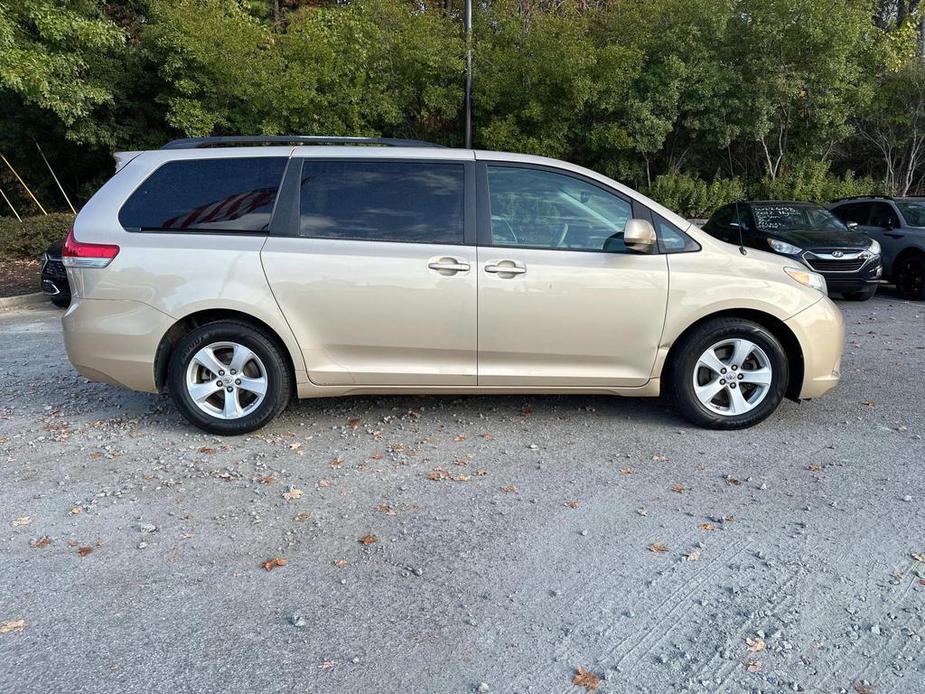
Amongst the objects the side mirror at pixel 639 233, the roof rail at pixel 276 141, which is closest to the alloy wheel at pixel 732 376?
the side mirror at pixel 639 233

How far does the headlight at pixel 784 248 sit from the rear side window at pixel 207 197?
775cm

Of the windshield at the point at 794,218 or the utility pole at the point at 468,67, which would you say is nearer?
the windshield at the point at 794,218

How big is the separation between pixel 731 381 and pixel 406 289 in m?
2.25

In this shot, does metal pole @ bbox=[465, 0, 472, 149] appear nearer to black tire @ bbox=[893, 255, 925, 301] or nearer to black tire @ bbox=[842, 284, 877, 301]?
black tire @ bbox=[842, 284, 877, 301]

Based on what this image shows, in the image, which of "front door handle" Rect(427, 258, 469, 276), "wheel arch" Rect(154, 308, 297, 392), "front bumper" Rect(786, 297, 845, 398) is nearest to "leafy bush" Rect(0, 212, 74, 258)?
"wheel arch" Rect(154, 308, 297, 392)

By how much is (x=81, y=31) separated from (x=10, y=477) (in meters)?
11.0

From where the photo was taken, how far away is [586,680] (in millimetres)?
2520

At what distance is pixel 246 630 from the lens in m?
2.80

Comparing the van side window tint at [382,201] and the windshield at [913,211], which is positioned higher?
the van side window tint at [382,201]

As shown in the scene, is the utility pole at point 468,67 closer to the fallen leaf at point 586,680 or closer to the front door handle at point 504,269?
the front door handle at point 504,269

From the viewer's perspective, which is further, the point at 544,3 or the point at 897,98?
the point at 897,98

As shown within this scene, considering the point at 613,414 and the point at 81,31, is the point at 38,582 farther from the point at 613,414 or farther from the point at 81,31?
the point at 81,31

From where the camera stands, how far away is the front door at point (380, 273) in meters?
4.65

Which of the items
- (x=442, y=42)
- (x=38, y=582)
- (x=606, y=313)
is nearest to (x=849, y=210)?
(x=442, y=42)
